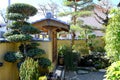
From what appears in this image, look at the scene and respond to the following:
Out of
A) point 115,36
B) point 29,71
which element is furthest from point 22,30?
point 115,36

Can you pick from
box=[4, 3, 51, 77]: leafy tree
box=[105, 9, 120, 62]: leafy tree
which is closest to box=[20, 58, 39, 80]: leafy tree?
box=[4, 3, 51, 77]: leafy tree

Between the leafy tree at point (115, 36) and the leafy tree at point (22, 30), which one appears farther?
the leafy tree at point (115, 36)

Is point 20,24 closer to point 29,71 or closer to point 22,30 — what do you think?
point 22,30

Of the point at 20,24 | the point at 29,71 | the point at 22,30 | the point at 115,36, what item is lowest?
the point at 29,71

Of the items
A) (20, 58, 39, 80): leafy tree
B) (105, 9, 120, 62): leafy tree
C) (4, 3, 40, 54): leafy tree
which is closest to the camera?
(20, 58, 39, 80): leafy tree

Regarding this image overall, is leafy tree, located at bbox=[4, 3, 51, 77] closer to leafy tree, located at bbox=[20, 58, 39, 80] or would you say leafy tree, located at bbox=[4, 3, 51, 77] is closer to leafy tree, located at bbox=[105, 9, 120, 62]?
leafy tree, located at bbox=[20, 58, 39, 80]

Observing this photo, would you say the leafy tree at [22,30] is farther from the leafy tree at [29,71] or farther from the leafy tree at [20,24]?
the leafy tree at [29,71]

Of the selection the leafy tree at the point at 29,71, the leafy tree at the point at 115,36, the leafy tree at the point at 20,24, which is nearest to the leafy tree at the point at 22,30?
the leafy tree at the point at 20,24

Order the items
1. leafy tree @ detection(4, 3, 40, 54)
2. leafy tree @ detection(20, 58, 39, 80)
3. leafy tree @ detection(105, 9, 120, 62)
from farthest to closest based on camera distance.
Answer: leafy tree @ detection(105, 9, 120, 62)
leafy tree @ detection(4, 3, 40, 54)
leafy tree @ detection(20, 58, 39, 80)

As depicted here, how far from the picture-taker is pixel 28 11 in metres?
8.73

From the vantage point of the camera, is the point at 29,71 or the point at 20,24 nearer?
the point at 29,71

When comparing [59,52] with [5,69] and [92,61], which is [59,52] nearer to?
[92,61]

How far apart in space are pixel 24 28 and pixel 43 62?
1.43 m

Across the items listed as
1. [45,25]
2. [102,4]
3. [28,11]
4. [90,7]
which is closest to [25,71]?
[28,11]
